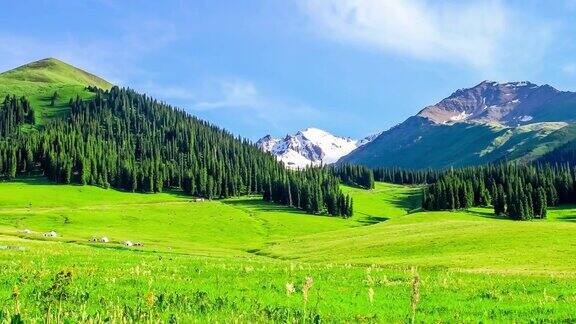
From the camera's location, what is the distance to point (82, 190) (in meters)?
196

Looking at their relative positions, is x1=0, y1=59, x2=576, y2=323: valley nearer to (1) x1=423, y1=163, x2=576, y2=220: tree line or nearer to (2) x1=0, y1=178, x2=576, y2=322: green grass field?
(2) x1=0, y1=178, x2=576, y2=322: green grass field

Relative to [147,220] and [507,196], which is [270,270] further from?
[507,196]

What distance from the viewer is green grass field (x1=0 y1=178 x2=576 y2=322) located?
15109 millimetres

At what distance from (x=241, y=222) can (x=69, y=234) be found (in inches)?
2015

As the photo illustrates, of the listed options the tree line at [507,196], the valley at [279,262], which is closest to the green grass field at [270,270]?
the valley at [279,262]

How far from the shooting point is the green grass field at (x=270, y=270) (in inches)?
595

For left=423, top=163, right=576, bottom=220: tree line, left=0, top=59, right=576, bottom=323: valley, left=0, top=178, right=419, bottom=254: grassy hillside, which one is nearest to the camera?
left=0, top=59, right=576, bottom=323: valley

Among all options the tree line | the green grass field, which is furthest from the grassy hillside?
the tree line

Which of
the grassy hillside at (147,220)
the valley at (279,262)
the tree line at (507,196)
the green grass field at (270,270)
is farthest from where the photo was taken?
the tree line at (507,196)

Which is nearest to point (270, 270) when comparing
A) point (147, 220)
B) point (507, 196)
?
→ point (147, 220)

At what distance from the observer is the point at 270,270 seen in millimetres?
34219

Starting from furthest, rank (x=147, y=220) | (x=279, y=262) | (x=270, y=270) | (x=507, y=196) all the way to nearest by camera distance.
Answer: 1. (x=507, y=196)
2. (x=147, y=220)
3. (x=279, y=262)
4. (x=270, y=270)

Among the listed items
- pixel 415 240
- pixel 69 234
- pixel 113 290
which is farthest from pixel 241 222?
pixel 113 290

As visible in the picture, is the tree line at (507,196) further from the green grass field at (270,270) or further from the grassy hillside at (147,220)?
the grassy hillside at (147,220)
